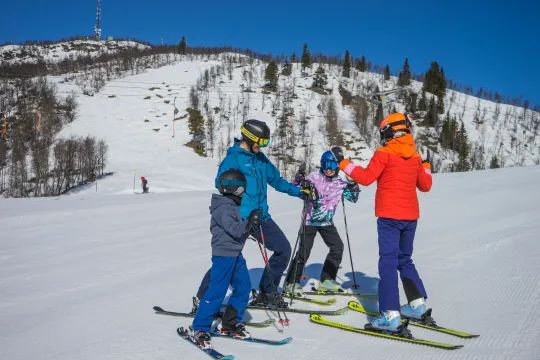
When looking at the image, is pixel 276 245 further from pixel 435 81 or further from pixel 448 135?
pixel 435 81

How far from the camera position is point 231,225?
3500mm

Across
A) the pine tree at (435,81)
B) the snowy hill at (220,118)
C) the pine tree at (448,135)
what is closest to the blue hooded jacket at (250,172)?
the snowy hill at (220,118)

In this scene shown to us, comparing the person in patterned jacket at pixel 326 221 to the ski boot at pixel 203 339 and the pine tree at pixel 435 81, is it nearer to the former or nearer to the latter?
Result: the ski boot at pixel 203 339

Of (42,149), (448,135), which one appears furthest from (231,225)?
(448,135)

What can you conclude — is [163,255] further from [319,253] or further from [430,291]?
[430,291]

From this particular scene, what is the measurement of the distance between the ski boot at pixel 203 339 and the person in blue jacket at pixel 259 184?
30.3 inches

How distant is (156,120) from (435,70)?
239 feet

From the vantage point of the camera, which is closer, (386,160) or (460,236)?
(386,160)

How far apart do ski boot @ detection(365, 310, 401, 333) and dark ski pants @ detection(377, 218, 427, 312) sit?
0.05m

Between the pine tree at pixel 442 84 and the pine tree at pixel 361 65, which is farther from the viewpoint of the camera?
the pine tree at pixel 361 65

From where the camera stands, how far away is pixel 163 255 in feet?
26.6

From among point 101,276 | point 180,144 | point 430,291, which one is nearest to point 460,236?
point 430,291

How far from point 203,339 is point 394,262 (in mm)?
1859

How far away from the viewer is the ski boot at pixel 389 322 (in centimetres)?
355
